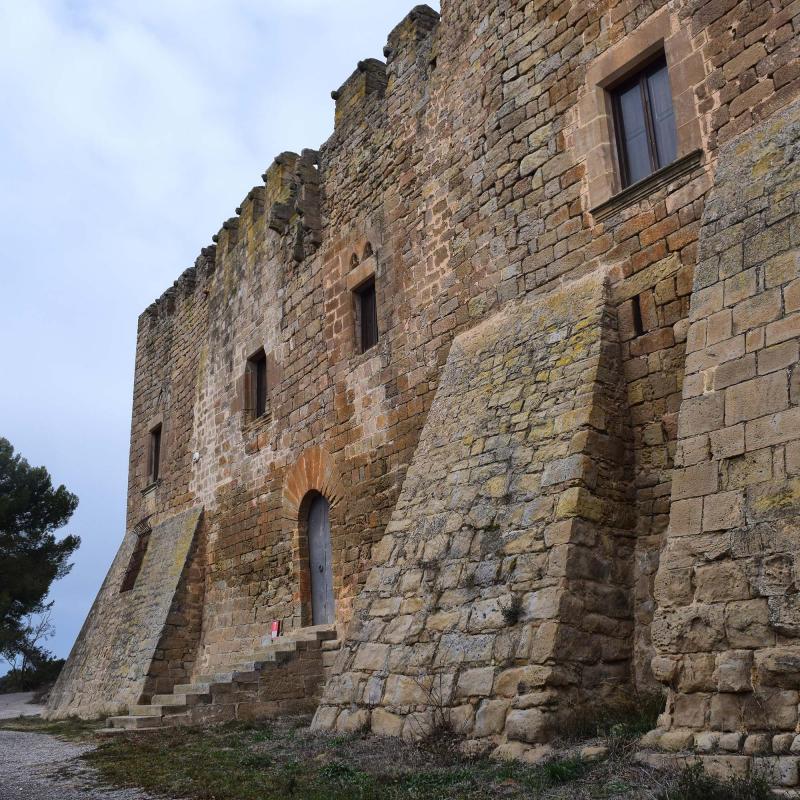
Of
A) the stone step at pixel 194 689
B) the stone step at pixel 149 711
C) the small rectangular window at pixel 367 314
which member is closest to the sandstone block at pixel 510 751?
the stone step at pixel 194 689

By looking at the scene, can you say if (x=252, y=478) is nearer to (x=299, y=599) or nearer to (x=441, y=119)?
(x=299, y=599)

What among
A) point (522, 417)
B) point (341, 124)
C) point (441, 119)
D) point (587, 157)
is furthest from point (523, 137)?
point (341, 124)

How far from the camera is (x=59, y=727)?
10688 millimetres

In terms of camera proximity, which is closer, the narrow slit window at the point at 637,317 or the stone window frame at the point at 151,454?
the narrow slit window at the point at 637,317

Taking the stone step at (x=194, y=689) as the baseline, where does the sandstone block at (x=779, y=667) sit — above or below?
above

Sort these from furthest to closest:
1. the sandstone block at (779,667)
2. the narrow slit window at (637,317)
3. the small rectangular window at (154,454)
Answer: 1. the small rectangular window at (154,454)
2. the narrow slit window at (637,317)
3. the sandstone block at (779,667)

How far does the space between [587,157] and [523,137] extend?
2.98 feet

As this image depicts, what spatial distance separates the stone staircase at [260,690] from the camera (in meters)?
8.18

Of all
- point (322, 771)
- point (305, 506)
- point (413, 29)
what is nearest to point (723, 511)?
point (322, 771)

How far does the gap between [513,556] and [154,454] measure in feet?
38.5

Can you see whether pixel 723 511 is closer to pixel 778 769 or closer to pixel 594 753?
pixel 778 769

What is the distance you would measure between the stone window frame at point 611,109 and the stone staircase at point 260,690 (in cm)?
537

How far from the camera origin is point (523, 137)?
738 centimetres

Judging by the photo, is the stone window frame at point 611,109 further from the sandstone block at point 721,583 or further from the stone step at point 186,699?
the stone step at point 186,699
